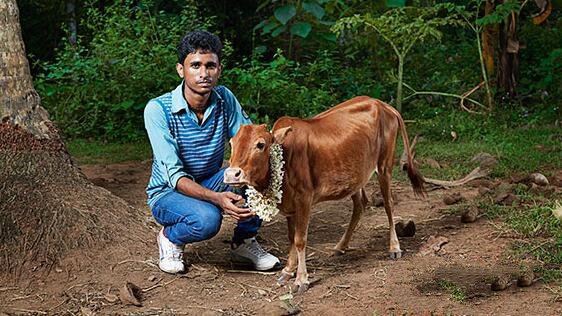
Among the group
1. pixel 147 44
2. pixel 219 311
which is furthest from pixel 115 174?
pixel 219 311

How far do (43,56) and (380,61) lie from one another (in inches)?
190

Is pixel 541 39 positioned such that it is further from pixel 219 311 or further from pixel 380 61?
pixel 219 311

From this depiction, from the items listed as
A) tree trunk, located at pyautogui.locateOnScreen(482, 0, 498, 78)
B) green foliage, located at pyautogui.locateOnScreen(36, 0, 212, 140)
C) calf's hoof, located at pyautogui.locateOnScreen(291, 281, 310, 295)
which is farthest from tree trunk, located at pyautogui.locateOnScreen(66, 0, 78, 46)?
calf's hoof, located at pyautogui.locateOnScreen(291, 281, 310, 295)

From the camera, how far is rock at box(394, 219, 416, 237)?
590 centimetres

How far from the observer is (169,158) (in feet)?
16.1

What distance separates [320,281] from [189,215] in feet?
2.83

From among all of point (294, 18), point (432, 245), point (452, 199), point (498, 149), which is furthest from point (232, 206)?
point (294, 18)

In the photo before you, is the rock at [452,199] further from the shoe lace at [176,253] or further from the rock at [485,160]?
the shoe lace at [176,253]

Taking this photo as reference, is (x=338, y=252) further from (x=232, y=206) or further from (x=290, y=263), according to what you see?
(x=232, y=206)

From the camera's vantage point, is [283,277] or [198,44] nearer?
[198,44]

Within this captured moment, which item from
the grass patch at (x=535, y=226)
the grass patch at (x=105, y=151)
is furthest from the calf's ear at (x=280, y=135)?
the grass patch at (x=105, y=151)

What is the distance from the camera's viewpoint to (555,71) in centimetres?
1098

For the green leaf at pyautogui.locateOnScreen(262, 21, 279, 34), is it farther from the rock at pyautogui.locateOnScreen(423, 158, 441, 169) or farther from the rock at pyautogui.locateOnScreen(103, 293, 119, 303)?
the rock at pyautogui.locateOnScreen(103, 293, 119, 303)

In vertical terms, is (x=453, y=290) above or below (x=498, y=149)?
above
